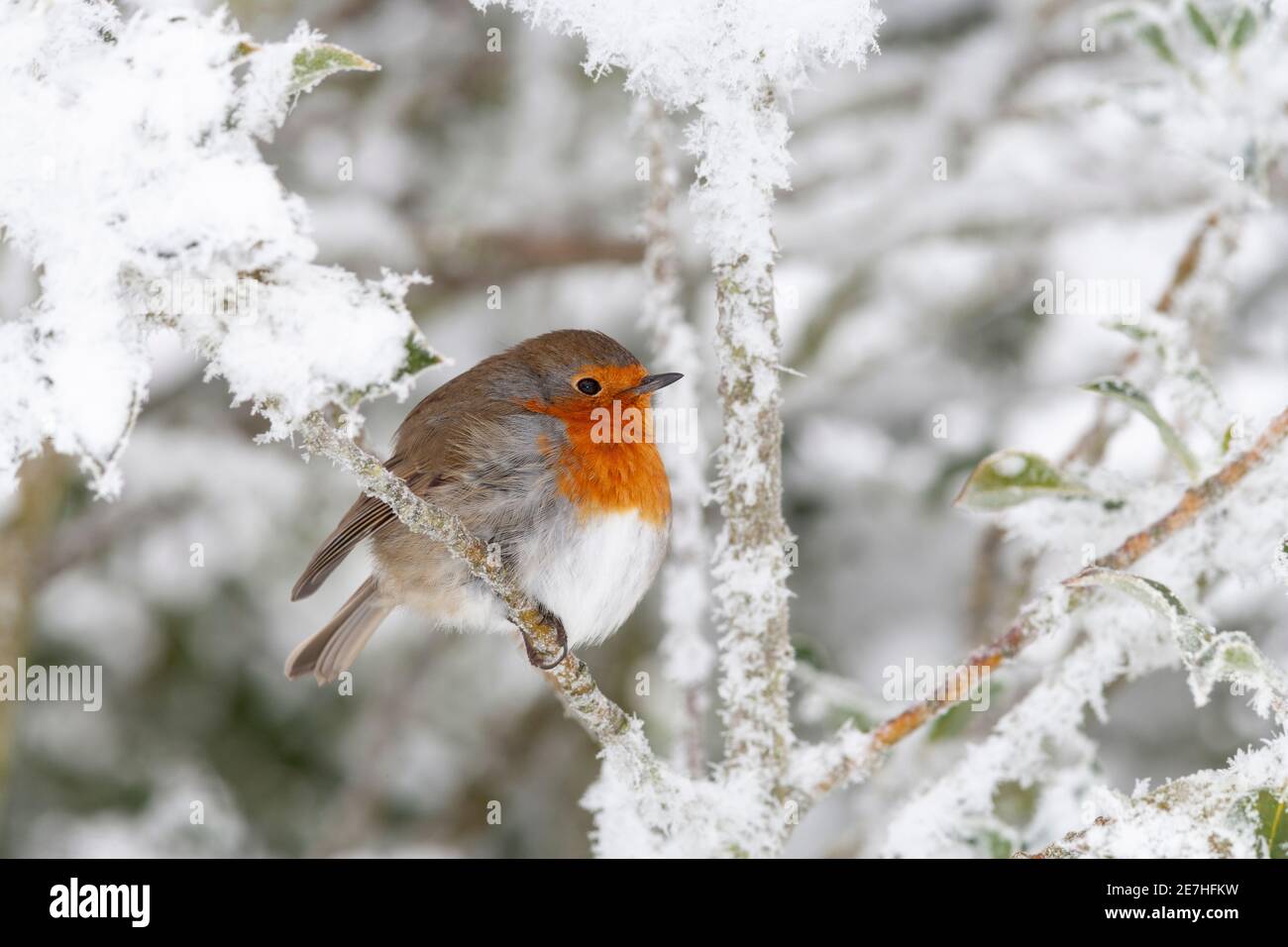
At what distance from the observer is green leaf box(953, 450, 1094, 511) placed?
86.7 inches

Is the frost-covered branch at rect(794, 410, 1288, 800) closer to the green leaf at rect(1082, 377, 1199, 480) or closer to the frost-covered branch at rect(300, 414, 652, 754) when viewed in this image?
the green leaf at rect(1082, 377, 1199, 480)

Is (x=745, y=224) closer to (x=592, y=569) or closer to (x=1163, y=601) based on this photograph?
(x=1163, y=601)

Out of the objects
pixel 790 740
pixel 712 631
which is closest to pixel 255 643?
pixel 712 631

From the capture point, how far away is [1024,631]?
1944mm

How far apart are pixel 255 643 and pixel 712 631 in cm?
173

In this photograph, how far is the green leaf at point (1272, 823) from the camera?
172 centimetres

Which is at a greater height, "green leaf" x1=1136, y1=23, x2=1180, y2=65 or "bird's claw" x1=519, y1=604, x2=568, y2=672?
"green leaf" x1=1136, y1=23, x2=1180, y2=65

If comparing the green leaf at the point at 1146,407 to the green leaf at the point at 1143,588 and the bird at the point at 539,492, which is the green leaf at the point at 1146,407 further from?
the bird at the point at 539,492

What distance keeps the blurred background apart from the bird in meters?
0.99

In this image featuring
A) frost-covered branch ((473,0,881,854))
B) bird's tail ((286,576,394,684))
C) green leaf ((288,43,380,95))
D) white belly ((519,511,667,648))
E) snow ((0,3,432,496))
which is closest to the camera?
snow ((0,3,432,496))

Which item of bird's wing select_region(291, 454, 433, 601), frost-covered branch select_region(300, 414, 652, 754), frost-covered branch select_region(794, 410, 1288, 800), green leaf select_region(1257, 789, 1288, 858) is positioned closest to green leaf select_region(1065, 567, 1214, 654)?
frost-covered branch select_region(794, 410, 1288, 800)

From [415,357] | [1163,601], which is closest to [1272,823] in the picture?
[1163,601]

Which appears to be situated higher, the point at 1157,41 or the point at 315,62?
the point at 1157,41

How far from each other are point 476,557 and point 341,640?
163 centimetres
